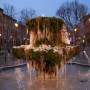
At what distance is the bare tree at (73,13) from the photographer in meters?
77.0

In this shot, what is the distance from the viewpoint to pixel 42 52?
13.1 metres

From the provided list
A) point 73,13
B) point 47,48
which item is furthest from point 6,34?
point 47,48

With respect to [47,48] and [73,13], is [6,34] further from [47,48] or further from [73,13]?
[47,48]

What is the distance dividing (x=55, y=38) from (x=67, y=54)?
0.84 meters

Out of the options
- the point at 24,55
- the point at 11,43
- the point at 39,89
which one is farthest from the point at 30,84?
the point at 11,43

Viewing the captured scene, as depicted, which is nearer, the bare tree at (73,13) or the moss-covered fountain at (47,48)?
the moss-covered fountain at (47,48)

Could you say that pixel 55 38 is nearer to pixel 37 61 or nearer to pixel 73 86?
pixel 37 61

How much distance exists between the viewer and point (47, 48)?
13.3 m

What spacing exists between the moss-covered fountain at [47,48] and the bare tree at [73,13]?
62819 mm

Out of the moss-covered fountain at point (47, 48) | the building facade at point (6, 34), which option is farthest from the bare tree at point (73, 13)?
the moss-covered fountain at point (47, 48)

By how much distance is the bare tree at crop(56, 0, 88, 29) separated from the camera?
77000mm

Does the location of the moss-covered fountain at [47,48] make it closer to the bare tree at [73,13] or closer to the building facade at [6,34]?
the building facade at [6,34]

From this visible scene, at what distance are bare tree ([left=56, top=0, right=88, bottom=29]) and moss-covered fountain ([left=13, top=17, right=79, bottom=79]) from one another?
62.8 m

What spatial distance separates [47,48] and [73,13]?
2556 inches
